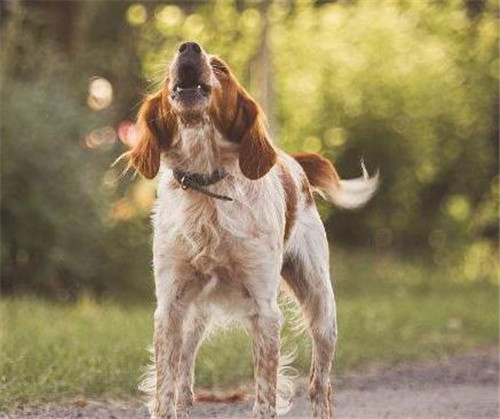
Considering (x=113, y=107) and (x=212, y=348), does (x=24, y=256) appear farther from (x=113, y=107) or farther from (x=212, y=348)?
(x=212, y=348)

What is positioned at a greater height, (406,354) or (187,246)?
(187,246)

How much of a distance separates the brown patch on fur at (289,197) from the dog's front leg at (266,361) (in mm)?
700

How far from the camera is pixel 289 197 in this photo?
6891 millimetres

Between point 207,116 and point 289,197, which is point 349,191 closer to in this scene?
point 289,197

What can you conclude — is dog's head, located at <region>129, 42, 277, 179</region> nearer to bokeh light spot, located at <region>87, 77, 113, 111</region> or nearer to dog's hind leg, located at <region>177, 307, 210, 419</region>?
dog's hind leg, located at <region>177, 307, 210, 419</region>

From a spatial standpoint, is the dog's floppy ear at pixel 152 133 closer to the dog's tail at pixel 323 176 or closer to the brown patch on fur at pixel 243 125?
the brown patch on fur at pixel 243 125

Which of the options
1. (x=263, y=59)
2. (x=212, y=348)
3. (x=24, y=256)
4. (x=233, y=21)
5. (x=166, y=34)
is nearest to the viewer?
(x=212, y=348)

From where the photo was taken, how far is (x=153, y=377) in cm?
689

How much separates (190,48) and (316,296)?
1911 millimetres

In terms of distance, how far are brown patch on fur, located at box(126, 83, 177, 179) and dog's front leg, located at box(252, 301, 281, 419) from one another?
82 centimetres

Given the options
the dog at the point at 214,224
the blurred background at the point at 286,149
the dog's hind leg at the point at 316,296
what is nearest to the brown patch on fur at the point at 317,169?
the dog's hind leg at the point at 316,296

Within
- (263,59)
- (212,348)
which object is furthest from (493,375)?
(263,59)

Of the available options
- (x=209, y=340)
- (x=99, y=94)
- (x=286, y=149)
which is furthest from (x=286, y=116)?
(x=209, y=340)

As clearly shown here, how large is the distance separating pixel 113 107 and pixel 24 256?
3.15 metres
